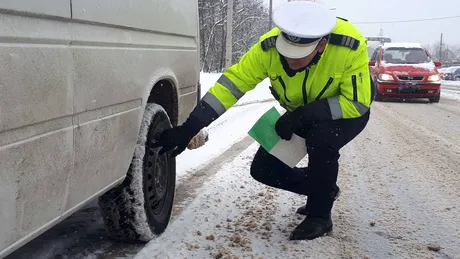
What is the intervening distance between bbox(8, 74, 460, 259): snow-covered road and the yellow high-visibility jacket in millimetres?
778

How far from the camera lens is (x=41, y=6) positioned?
5.37 ft

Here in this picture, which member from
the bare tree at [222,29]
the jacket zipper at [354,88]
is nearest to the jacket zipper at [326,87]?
the jacket zipper at [354,88]

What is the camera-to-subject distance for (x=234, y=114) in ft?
33.0

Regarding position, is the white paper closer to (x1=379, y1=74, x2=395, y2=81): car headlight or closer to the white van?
the white van

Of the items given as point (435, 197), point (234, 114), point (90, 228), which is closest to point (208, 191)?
point (90, 228)

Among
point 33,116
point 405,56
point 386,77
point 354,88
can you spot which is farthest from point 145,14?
point 405,56

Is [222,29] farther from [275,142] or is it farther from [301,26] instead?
[301,26]

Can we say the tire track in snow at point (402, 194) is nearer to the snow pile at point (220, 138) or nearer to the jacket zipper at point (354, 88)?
the jacket zipper at point (354, 88)

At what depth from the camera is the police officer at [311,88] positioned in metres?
2.80

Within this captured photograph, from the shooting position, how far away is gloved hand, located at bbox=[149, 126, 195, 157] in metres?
2.88

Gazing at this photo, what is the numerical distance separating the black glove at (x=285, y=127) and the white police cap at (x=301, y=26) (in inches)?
18.8

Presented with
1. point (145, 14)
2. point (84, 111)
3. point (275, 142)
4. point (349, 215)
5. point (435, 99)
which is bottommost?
point (435, 99)

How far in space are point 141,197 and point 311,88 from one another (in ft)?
3.91

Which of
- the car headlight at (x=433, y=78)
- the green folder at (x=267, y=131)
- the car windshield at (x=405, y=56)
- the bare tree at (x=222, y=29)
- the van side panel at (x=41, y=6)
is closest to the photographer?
the van side panel at (x=41, y=6)
